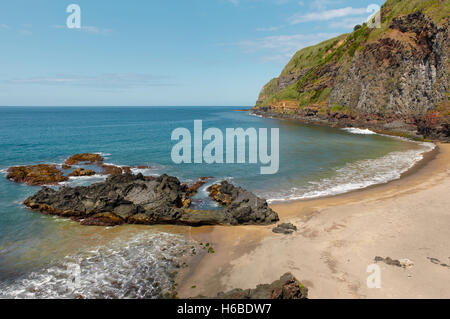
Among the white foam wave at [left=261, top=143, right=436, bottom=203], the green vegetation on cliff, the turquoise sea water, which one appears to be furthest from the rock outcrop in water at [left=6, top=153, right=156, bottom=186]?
the green vegetation on cliff

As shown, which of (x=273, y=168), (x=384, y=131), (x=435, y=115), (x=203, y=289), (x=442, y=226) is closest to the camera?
(x=203, y=289)

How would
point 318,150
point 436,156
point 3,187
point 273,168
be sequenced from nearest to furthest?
point 3,187 → point 273,168 → point 436,156 → point 318,150

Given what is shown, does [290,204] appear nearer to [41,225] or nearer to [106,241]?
[106,241]

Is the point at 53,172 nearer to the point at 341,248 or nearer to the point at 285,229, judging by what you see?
the point at 285,229

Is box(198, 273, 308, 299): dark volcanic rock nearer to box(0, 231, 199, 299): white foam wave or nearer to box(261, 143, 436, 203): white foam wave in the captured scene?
box(0, 231, 199, 299): white foam wave

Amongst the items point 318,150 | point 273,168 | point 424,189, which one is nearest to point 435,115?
point 318,150

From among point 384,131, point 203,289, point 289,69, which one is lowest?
point 203,289

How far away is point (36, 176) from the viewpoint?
3167 centimetres

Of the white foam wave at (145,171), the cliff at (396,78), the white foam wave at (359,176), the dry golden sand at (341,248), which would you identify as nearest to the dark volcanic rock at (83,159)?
the white foam wave at (145,171)

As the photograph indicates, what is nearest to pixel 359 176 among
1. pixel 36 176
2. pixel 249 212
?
pixel 249 212

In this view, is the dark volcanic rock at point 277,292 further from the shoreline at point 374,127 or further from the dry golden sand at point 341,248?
the shoreline at point 374,127

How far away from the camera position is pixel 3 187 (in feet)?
93.7

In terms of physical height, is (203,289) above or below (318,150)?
below

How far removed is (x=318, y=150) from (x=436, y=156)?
59.1 ft
